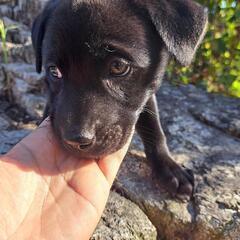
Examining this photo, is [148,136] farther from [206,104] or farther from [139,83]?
[206,104]

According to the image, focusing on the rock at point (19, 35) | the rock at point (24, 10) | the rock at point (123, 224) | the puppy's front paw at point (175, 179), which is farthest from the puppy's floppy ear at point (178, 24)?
the rock at point (24, 10)

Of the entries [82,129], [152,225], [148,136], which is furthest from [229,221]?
[82,129]

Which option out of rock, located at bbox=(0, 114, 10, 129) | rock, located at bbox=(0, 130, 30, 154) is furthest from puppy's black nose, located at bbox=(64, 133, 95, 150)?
rock, located at bbox=(0, 114, 10, 129)

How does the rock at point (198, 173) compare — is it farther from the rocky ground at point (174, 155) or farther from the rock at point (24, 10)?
the rock at point (24, 10)

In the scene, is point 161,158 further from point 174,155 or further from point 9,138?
point 9,138

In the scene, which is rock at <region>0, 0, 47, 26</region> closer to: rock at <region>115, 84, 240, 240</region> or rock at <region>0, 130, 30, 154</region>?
→ rock at <region>115, 84, 240, 240</region>

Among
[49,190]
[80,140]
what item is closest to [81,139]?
[80,140]
